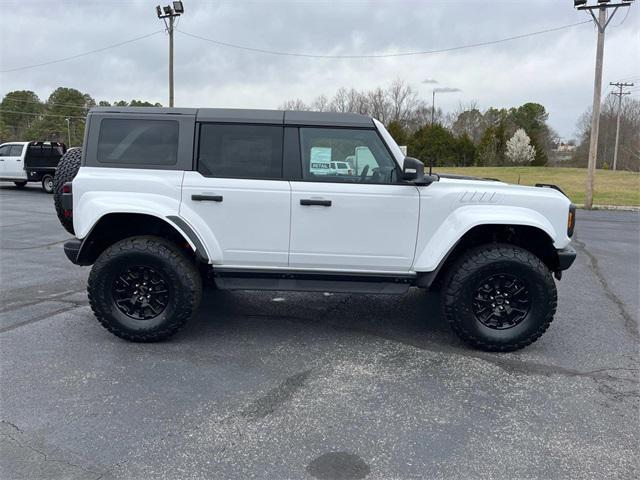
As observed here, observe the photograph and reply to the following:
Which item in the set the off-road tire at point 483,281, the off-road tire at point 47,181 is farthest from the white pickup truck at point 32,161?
the off-road tire at point 483,281

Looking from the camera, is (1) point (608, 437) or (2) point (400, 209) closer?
(1) point (608, 437)

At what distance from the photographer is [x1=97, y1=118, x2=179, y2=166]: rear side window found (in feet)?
14.1

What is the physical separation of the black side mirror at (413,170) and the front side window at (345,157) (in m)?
0.16

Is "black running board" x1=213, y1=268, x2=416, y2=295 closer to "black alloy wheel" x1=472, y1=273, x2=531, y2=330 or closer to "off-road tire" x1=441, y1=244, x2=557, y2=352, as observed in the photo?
"off-road tire" x1=441, y1=244, x2=557, y2=352

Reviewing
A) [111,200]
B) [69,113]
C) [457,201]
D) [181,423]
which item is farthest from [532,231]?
[69,113]

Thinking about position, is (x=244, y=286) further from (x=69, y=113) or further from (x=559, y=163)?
(x=69, y=113)

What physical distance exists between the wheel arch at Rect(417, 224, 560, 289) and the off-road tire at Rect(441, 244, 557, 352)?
194 millimetres

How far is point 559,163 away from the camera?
7250cm

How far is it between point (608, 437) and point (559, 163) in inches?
3078

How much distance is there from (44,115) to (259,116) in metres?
90.4

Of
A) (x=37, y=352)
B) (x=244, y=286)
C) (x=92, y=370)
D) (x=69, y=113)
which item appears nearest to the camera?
(x=92, y=370)

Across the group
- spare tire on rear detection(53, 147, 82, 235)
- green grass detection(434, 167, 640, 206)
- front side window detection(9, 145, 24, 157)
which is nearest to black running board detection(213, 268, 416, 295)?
spare tire on rear detection(53, 147, 82, 235)

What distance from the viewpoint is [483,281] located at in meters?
4.25

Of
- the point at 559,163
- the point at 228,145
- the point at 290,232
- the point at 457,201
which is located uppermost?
the point at 559,163
